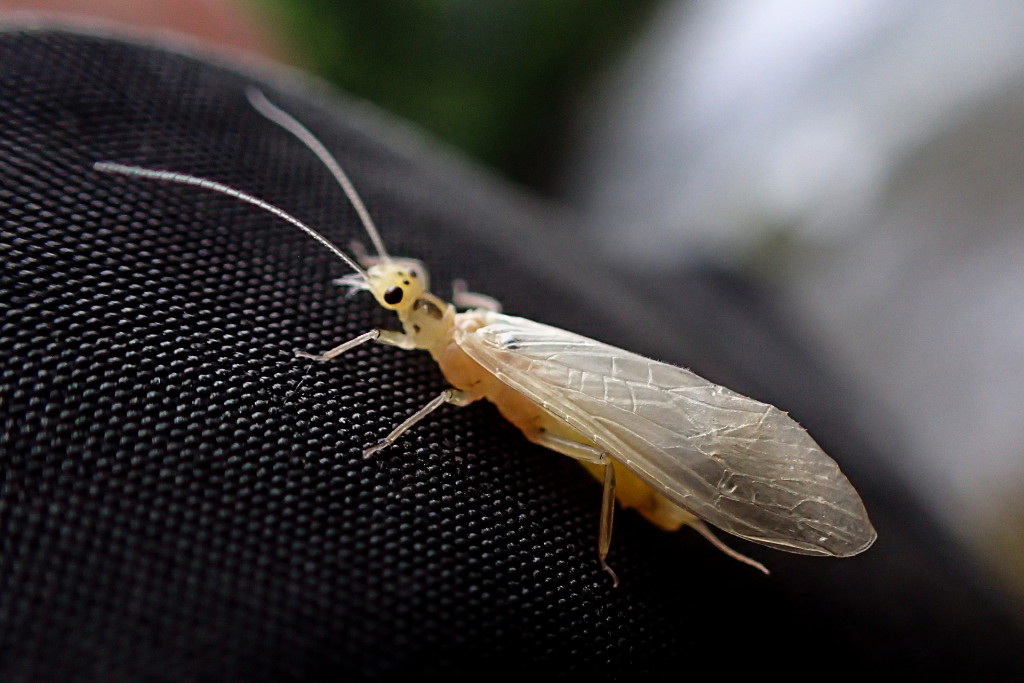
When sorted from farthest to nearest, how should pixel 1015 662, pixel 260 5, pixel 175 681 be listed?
pixel 260 5
pixel 1015 662
pixel 175 681

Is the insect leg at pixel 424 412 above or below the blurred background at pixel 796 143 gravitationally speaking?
below

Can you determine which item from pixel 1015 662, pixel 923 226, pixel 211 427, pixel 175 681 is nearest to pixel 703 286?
pixel 923 226

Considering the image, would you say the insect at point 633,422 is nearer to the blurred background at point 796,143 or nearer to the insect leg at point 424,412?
the insect leg at point 424,412

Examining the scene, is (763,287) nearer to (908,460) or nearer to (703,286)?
(703,286)

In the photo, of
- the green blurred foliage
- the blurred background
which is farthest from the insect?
the green blurred foliage

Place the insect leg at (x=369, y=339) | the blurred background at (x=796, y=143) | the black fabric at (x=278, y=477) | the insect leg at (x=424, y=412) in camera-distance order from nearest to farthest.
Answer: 1. the black fabric at (x=278, y=477)
2. the insect leg at (x=424, y=412)
3. the insect leg at (x=369, y=339)
4. the blurred background at (x=796, y=143)

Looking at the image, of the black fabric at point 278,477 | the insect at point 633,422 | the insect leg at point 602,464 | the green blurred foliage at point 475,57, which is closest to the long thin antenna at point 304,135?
the black fabric at point 278,477

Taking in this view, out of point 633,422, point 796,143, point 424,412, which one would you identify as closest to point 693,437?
point 633,422
